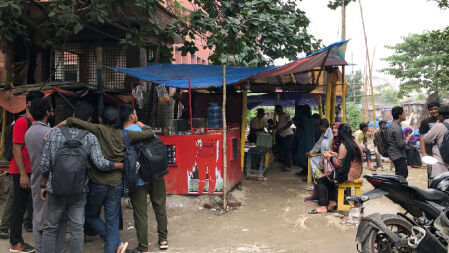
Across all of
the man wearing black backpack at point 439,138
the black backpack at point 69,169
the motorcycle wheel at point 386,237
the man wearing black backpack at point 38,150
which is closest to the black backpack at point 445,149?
the man wearing black backpack at point 439,138

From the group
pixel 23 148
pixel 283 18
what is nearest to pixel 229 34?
pixel 283 18

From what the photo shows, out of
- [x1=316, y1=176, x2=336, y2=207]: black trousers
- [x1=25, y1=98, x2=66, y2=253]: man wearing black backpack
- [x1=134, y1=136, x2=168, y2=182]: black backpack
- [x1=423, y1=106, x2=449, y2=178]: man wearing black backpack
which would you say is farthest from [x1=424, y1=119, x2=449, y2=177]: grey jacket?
[x1=25, y1=98, x2=66, y2=253]: man wearing black backpack

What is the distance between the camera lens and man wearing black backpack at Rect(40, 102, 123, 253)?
3.02 metres

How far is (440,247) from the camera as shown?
10.2 feet

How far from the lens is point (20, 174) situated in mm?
3812

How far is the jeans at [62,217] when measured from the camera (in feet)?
10.4

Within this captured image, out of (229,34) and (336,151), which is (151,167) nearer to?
(336,151)

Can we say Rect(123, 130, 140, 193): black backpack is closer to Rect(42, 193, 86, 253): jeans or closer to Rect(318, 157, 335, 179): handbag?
Rect(42, 193, 86, 253): jeans

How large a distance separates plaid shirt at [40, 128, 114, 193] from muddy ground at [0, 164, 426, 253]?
1.35m

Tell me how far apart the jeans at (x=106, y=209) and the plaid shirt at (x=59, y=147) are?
25cm

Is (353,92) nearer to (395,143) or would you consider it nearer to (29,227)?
(395,143)

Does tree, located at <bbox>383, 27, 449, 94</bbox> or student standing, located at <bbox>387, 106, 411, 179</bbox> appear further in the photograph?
tree, located at <bbox>383, 27, 449, 94</bbox>

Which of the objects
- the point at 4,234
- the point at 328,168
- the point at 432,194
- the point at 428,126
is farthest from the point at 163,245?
the point at 428,126

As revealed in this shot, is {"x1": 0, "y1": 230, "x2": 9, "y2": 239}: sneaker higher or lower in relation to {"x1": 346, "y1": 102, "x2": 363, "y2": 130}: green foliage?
lower
